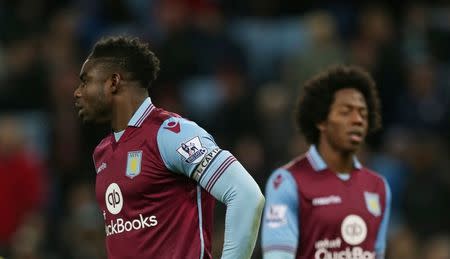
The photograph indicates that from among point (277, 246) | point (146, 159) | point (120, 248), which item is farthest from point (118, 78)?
point (277, 246)

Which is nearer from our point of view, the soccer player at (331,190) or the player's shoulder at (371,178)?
the soccer player at (331,190)

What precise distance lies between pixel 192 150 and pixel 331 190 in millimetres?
1971

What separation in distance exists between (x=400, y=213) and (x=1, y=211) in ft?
12.0

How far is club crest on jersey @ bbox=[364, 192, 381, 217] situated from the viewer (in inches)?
260

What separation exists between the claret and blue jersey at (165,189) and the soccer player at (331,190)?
4.81 ft

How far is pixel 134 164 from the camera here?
499 centimetres

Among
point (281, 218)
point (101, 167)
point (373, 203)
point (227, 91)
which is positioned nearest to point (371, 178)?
point (373, 203)

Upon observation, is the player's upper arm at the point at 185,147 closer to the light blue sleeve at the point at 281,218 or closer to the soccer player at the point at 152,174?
the soccer player at the point at 152,174

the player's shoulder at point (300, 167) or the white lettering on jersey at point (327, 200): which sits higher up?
the player's shoulder at point (300, 167)

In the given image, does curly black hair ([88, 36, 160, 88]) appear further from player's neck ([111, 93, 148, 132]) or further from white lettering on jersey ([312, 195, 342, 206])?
white lettering on jersey ([312, 195, 342, 206])

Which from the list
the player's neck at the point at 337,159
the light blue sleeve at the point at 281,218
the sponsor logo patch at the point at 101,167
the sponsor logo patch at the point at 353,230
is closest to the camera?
the sponsor logo patch at the point at 101,167

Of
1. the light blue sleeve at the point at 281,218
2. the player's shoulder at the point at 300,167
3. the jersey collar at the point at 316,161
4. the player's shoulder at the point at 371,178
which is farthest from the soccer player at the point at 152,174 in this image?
the player's shoulder at the point at 371,178

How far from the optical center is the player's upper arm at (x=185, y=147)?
4.79 metres

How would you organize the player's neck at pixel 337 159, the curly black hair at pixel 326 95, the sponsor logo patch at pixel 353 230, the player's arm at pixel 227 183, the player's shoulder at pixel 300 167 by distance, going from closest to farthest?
A: the player's arm at pixel 227 183 < the sponsor logo patch at pixel 353 230 < the player's shoulder at pixel 300 167 < the player's neck at pixel 337 159 < the curly black hair at pixel 326 95
